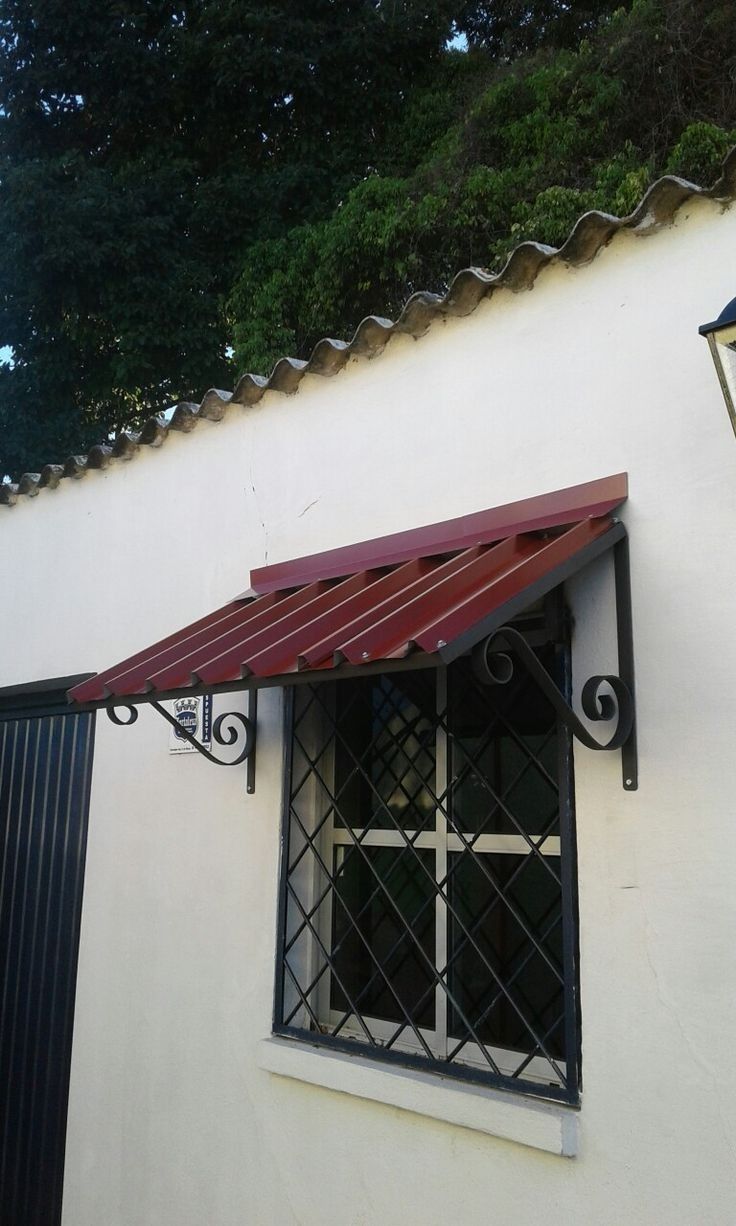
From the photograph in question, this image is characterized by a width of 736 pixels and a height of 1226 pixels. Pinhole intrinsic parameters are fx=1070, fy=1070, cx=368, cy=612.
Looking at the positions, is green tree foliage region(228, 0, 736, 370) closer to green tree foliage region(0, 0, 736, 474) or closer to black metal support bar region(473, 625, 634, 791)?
green tree foliage region(0, 0, 736, 474)

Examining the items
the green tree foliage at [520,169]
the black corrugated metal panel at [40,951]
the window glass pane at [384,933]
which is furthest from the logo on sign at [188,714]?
the green tree foliage at [520,169]

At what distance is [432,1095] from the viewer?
315 centimetres

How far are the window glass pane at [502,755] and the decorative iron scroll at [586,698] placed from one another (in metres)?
0.31

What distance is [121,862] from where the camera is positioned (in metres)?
4.69

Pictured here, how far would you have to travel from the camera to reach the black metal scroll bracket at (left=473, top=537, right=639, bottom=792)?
275 centimetres

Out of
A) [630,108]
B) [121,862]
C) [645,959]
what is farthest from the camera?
[630,108]

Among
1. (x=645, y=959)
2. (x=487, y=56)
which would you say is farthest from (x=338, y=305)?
(x=645, y=959)

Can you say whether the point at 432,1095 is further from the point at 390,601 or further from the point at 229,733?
the point at 229,733

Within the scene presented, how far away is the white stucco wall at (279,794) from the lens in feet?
9.05

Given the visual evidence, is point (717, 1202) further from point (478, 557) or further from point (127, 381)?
point (127, 381)

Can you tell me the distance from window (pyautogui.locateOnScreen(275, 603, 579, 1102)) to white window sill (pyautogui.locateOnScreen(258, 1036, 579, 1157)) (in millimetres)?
48

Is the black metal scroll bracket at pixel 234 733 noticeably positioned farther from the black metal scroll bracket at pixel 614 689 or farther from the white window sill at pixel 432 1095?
the black metal scroll bracket at pixel 614 689

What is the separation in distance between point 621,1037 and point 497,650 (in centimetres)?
120

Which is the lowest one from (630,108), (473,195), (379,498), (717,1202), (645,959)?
(717,1202)
